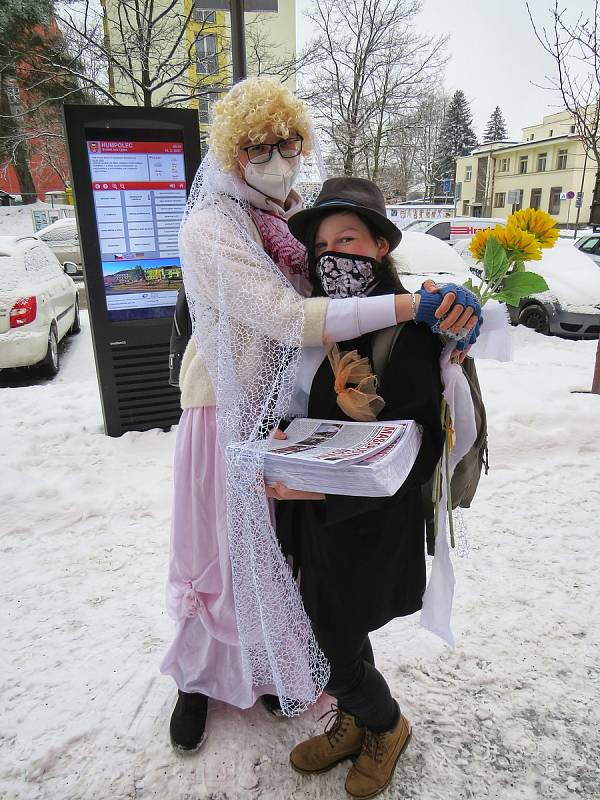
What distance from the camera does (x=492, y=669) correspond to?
2.22 meters

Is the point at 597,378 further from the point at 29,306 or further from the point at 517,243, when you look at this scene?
the point at 29,306

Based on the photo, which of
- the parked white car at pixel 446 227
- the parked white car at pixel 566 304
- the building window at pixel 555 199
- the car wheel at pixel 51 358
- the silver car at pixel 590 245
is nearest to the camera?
the car wheel at pixel 51 358

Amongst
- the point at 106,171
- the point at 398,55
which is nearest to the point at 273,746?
the point at 106,171

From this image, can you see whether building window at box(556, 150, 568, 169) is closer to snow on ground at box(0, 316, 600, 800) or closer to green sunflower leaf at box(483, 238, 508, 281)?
snow on ground at box(0, 316, 600, 800)

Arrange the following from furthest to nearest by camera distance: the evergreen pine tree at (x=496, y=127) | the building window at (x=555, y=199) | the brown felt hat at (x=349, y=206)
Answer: the evergreen pine tree at (x=496, y=127) < the building window at (x=555, y=199) < the brown felt hat at (x=349, y=206)

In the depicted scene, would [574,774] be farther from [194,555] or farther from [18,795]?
[18,795]

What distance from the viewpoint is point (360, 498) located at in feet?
4.31

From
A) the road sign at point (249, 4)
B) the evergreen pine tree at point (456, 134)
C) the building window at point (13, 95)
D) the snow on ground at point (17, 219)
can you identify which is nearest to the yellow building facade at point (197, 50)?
the road sign at point (249, 4)

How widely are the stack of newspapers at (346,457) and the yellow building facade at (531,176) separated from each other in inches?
1491

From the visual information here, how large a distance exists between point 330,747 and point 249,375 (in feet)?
4.07

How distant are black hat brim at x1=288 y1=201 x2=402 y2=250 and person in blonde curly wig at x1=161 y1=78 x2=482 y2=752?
0.06 m

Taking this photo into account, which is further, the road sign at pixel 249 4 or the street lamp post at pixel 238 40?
the road sign at pixel 249 4

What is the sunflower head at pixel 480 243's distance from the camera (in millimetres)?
1547

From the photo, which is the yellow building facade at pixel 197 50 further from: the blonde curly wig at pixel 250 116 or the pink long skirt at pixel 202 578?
the pink long skirt at pixel 202 578
